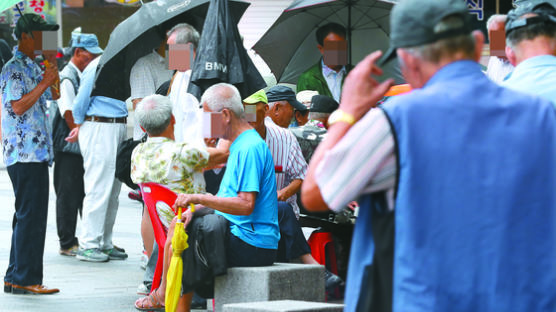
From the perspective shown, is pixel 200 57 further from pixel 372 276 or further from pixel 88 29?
pixel 88 29

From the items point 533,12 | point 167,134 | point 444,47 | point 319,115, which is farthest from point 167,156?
point 444,47

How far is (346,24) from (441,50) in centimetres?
705

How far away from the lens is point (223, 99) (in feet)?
17.7

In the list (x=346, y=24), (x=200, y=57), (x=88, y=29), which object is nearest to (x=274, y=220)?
(x=200, y=57)

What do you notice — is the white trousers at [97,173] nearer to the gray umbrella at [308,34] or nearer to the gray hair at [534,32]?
the gray umbrella at [308,34]

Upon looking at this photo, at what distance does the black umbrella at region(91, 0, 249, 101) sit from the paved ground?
158cm

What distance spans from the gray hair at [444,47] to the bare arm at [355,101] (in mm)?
113

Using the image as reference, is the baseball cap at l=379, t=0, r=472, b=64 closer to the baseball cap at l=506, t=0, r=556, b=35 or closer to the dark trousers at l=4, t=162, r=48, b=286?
the baseball cap at l=506, t=0, r=556, b=35

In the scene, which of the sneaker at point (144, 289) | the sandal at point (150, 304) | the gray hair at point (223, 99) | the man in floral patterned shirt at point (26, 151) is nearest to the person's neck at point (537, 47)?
the gray hair at point (223, 99)

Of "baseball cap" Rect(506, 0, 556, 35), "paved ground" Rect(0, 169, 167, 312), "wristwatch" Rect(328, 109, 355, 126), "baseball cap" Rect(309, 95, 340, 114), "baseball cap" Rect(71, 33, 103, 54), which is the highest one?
"baseball cap" Rect(71, 33, 103, 54)

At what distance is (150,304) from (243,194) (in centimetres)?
155

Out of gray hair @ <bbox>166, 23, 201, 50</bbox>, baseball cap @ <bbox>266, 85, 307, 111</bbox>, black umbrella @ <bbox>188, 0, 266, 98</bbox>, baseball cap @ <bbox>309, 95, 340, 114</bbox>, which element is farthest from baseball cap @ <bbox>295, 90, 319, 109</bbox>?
black umbrella @ <bbox>188, 0, 266, 98</bbox>

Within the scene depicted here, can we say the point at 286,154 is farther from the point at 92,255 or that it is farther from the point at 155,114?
the point at 92,255

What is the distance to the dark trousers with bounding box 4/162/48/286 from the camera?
6.91 m
